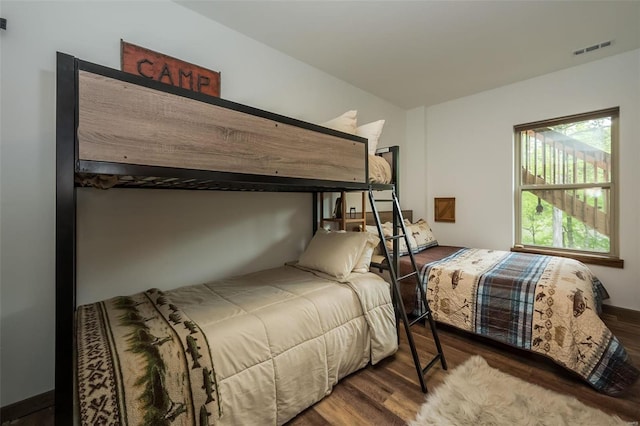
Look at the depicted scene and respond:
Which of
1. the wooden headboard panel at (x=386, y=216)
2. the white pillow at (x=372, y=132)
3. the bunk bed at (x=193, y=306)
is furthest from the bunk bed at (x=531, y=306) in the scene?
the white pillow at (x=372, y=132)

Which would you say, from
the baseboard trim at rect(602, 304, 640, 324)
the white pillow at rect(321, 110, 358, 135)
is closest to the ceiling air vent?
the white pillow at rect(321, 110, 358, 135)

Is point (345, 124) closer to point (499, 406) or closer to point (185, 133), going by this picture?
point (185, 133)

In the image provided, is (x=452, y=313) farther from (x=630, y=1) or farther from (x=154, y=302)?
(x=630, y=1)

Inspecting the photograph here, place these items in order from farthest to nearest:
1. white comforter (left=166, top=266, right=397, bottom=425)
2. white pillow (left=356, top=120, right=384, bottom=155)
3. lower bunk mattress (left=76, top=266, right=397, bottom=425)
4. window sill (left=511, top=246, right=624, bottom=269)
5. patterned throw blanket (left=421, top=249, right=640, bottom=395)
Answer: window sill (left=511, top=246, right=624, bottom=269)
white pillow (left=356, top=120, right=384, bottom=155)
patterned throw blanket (left=421, top=249, right=640, bottom=395)
white comforter (left=166, top=266, right=397, bottom=425)
lower bunk mattress (left=76, top=266, right=397, bottom=425)

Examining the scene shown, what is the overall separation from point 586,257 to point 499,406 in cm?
235

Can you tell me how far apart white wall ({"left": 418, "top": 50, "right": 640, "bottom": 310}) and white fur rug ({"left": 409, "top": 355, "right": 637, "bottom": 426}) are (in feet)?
6.59

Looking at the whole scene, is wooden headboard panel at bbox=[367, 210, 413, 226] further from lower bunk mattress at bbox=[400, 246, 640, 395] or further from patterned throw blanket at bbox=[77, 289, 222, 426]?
patterned throw blanket at bbox=[77, 289, 222, 426]

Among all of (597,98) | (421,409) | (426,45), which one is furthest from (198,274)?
(597,98)

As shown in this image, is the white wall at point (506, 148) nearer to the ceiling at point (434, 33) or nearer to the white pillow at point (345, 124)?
the ceiling at point (434, 33)

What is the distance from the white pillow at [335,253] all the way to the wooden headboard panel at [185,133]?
75cm

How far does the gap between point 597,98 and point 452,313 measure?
271cm

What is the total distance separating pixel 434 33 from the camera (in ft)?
7.31

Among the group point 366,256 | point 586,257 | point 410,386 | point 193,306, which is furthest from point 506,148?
point 193,306

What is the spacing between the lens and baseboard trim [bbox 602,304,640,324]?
2.55 meters
